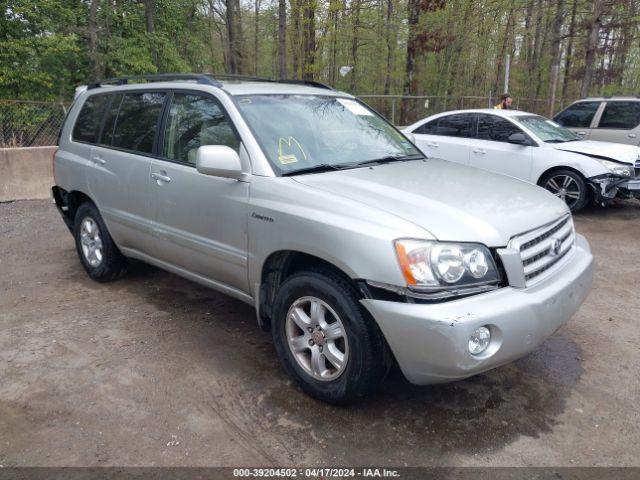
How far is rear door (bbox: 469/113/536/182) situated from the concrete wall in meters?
7.27

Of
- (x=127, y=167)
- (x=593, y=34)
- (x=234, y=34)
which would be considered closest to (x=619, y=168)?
(x=127, y=167)

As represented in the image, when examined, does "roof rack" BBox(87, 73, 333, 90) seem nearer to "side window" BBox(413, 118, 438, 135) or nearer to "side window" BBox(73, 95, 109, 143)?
"side window" BBox(73, 95, 109, 143)

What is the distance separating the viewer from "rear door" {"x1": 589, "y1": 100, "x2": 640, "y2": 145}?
10008 millimetres

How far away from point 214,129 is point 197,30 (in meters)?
19.8

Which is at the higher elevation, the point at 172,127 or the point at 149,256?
the point at 172,127

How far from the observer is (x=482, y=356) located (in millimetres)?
2676

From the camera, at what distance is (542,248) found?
3.07 meters

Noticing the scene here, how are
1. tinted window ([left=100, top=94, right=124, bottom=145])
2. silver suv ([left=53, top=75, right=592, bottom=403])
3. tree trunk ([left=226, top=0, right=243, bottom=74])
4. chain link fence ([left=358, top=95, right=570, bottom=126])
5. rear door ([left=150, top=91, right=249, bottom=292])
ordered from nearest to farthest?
silver suv ([left=53, top=75, right=592, bottom=403])
rear door ([left=150, top=91, right=249, bottom=292])
tinted window ([left=100, top=94, right=124, bottom=145])
chain link fence ([left=358, top=95, right=570, bottom=126])
tree trunk ([left=226, top=0, right=243, bottom=74])

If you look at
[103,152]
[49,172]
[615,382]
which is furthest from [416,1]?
[615,382]

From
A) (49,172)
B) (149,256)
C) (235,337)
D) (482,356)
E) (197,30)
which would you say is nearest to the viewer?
(482,356)

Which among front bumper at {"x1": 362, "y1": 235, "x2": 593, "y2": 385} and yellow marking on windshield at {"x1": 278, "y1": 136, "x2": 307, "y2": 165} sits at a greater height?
yellow marking on windshield at {"x1": 278, "y1": 136, "x2": 307, "y2": 165}

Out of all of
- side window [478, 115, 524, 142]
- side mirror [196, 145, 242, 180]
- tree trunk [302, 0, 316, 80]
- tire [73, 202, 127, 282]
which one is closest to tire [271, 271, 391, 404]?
side mirror [196, 145, 242, 180]

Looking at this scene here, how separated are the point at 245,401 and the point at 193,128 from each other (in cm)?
201

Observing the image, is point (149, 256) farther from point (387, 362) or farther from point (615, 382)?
point (615, 382)
